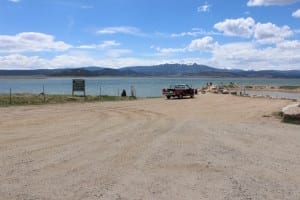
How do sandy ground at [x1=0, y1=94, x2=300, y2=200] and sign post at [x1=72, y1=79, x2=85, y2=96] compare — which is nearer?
sandy ground at [x1=0, y1=94, x2=300, y2=200]

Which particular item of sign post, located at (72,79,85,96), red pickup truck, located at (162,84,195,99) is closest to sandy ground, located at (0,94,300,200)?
sign post, located at (72,79,85,96)

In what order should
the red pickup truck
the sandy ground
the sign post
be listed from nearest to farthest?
the sandy ground
the sign post
the red pickup truck

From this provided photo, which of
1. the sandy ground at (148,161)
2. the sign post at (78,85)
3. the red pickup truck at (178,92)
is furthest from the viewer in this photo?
the red pickup truck at (178,92)

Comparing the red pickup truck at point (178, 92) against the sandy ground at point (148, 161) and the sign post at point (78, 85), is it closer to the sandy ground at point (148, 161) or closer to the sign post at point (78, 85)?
the sign post at point (78, 85)

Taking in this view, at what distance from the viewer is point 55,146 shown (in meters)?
13.1

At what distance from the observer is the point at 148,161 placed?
11023 millimetres

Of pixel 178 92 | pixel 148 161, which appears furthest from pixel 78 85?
pixel 148 161

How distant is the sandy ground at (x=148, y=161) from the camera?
8.48 metres

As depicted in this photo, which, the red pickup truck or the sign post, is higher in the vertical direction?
the sign post

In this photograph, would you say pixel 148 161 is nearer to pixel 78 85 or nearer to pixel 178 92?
pixel 78 85

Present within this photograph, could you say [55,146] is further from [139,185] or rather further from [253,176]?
→ [253,176]

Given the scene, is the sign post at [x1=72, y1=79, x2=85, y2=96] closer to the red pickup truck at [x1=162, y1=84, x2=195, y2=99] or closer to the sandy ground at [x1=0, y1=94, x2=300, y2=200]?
the red pickup truck at [x1=162, y1=84, x2=195, y2=99]

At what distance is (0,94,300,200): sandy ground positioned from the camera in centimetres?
848

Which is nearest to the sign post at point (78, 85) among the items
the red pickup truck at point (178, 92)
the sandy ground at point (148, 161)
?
the red pickup truck at point (178, 92)
